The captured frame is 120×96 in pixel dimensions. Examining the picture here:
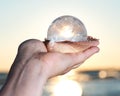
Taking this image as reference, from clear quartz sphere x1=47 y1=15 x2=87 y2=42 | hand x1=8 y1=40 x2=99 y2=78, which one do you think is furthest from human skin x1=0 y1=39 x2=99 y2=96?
clear quartz sphere x1=47 y1=15 x2=87 y2=42

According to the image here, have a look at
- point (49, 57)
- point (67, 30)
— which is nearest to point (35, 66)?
point (49, 57)

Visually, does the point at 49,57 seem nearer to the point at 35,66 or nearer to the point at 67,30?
the point at 35,66

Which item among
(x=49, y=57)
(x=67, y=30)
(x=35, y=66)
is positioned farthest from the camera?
(x=67, y=30)

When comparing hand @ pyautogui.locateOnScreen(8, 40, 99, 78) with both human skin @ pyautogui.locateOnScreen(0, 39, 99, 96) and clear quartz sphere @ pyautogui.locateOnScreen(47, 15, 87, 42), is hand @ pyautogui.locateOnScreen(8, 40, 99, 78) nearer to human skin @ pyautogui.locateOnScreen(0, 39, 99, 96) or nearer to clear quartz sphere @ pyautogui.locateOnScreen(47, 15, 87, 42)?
human skin @ pyautogui.locateOnScreen(0, 39, 99, 96)

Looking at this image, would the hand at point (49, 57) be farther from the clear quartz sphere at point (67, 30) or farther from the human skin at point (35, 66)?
the clear quartz sphere at point (67, 30)

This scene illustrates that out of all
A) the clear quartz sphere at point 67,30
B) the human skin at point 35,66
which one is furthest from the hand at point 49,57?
the clear quartz sphere at point 67,30

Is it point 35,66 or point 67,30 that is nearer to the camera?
point 35,66
